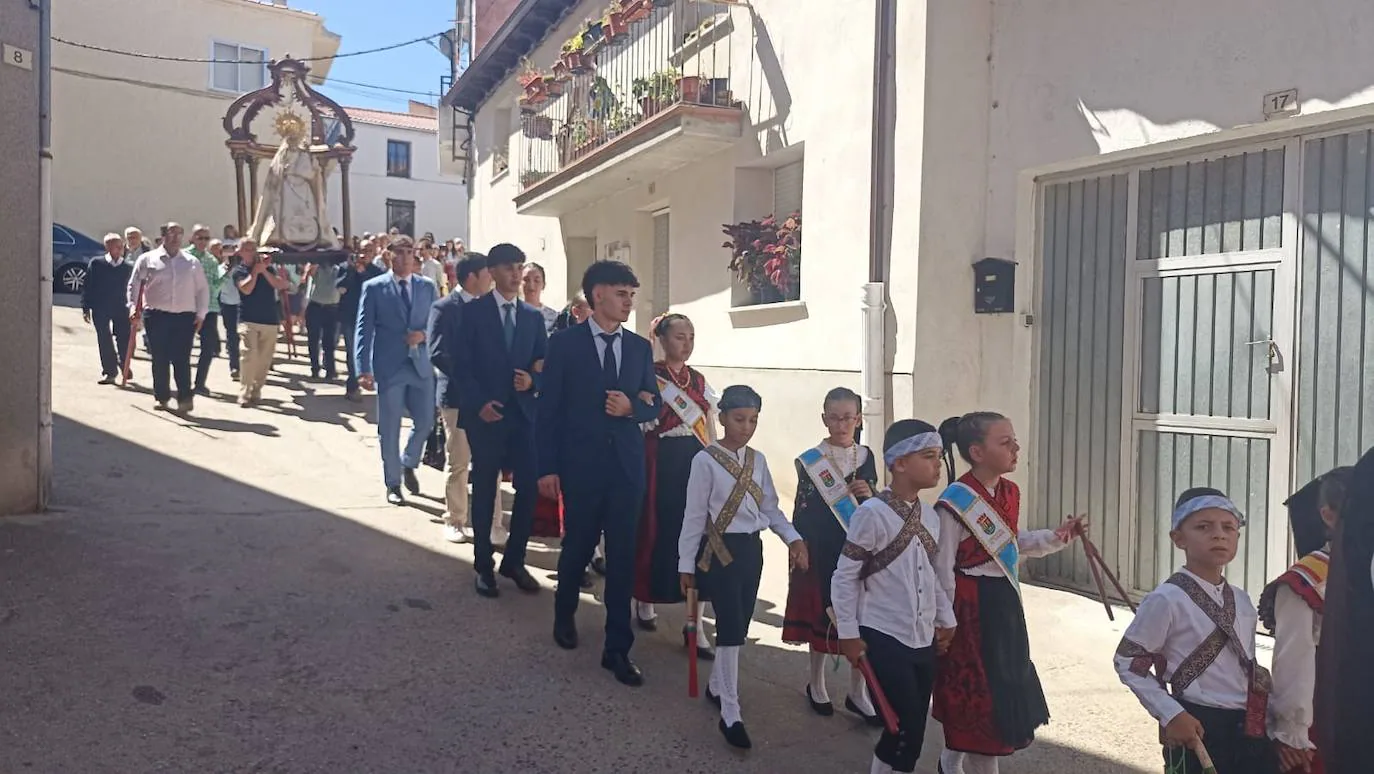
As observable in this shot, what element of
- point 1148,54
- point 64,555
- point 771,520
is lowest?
point 64,555

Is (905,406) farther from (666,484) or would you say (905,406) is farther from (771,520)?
(771,520)

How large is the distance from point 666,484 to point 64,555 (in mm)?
3296

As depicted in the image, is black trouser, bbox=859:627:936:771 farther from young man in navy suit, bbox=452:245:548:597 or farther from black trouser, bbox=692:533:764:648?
young man in navy suit, bbox=452:245:548:597

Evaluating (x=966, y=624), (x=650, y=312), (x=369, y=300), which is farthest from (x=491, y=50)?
(x=966, y=624)

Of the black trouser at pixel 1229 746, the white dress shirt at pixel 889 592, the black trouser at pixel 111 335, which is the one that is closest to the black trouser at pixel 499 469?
the white dress shirt at pixel 889 592

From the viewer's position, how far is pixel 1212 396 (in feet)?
19.6

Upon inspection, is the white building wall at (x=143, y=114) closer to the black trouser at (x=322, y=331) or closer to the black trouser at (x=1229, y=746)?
the black trouser at (x=322, y=331)

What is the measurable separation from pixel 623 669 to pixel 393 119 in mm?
39080

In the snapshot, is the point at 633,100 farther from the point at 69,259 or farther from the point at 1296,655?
the point at 69,259

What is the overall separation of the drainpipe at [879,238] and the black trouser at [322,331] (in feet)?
24.8

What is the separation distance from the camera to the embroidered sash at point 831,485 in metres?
4.34

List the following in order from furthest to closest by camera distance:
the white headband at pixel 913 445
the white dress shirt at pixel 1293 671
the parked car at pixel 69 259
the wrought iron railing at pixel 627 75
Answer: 1. the parked car at pixel 69 259
2. the wrought iron railing at pixel 627 75
3. the white headband at pixel 913 445
4. the white dress shirt at pixel 1293 671

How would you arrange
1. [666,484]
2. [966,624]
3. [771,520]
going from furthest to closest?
1. [666,484]
2. [771,520]
3. [966,624]

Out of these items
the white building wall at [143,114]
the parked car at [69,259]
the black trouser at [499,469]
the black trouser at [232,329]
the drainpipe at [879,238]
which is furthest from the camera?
the white building wall at [143,114]
